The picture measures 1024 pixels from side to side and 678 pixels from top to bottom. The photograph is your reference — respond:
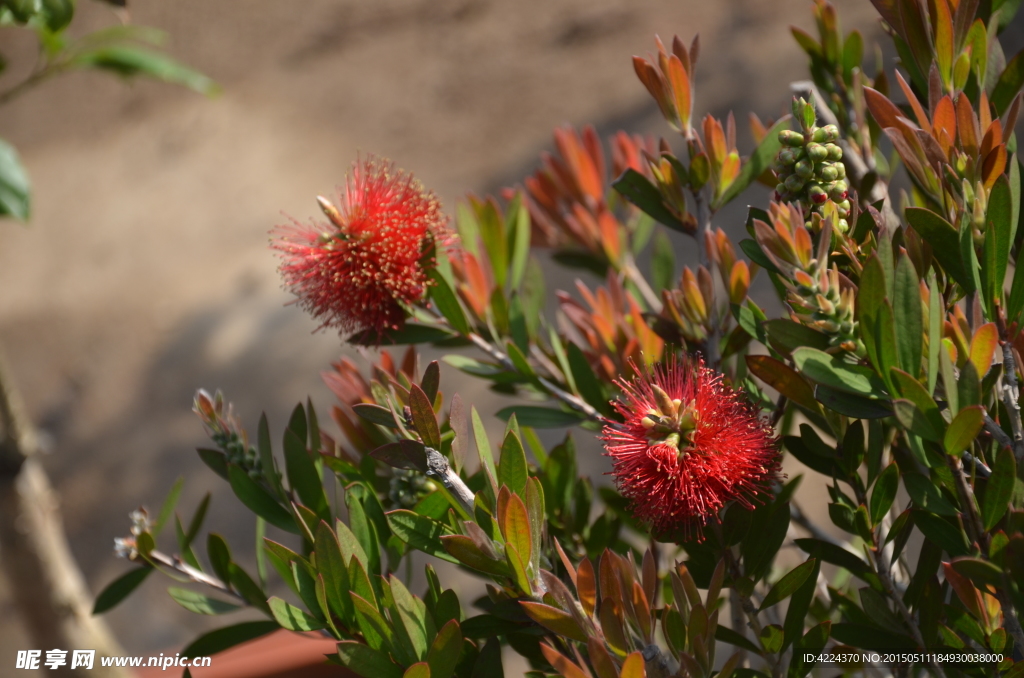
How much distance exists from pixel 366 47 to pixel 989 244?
3.51 m

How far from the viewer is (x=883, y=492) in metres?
0.46

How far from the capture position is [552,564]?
1.69ft

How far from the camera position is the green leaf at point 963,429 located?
0.33 metres

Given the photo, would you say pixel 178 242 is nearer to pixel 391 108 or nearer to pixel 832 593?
pixel 391 108

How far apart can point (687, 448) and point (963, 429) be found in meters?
0.13

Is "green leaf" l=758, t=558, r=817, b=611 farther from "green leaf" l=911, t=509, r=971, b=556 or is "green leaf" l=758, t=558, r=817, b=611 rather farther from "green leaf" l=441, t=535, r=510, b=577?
"green leaf" l=441, t=535, r=510, b=577

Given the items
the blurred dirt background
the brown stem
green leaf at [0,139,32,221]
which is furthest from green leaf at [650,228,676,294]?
the blurred dirt background

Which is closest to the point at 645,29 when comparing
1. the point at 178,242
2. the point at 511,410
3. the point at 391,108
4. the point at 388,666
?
the point at 391,108

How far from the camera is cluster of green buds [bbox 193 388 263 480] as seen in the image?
564 mm

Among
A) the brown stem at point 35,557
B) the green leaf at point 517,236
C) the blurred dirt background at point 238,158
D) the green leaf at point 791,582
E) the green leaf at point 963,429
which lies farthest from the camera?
the blurred dirt background at point 238,158

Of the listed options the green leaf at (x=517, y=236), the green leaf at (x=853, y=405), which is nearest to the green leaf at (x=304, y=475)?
the green leaf at (x=517, y=236)

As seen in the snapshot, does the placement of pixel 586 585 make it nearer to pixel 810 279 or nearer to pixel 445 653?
pixel 445 653

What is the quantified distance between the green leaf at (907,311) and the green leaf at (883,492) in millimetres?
121

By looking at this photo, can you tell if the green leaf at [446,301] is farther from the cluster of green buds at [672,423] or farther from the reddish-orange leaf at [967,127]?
the reddish-orange leaf at [967,127]
